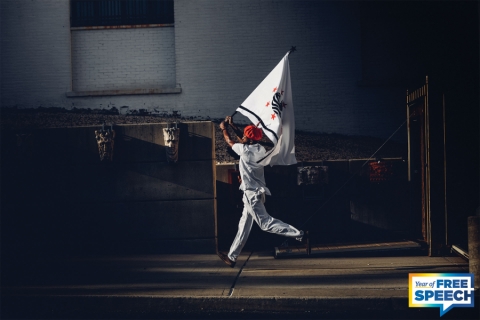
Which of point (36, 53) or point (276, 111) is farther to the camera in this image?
point (36, 53)

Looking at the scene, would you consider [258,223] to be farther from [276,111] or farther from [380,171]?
[380,171]

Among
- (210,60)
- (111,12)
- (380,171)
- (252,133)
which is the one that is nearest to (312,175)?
(380,171)

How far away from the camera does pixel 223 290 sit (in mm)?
7066

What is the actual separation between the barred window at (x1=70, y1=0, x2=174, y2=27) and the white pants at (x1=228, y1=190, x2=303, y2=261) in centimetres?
887

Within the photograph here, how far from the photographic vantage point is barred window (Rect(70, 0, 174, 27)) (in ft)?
52.7

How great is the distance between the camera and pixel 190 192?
10.6m

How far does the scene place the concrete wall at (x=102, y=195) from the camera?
1061cm

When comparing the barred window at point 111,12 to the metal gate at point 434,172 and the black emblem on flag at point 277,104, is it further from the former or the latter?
the metal gate at point 434,172

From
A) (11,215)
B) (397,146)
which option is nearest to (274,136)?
(11,215)

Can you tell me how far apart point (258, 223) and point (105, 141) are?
3.36 meters

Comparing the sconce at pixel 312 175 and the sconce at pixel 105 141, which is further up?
the sconce at pixel 105 141

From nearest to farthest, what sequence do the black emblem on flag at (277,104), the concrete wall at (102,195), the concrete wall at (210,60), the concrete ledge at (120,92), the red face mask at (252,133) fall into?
the red face mask at (252,133) → the black emblem on flag at (277,104) → the concrete wall at (102,195) → the concrete wall at (210,60) → the concrete ledge at (120,92)

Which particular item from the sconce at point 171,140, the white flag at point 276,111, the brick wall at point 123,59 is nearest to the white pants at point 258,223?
the white flag at point 276,111

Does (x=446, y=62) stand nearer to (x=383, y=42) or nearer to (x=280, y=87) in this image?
(x=280, y=87)
